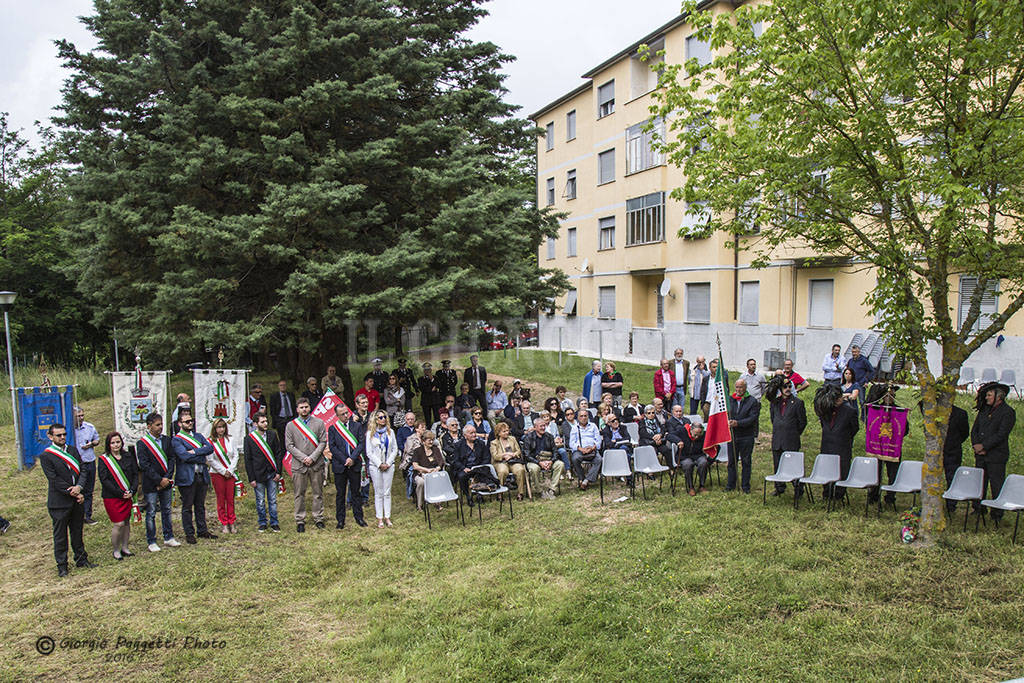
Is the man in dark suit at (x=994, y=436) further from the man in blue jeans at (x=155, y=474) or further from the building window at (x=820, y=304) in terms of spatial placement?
the building window at (x=820, y=304)

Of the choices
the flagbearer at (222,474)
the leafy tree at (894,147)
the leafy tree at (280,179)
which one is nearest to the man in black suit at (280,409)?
the leafy tree at (280,179)

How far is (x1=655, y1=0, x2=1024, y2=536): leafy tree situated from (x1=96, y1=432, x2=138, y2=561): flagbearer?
27.6ft

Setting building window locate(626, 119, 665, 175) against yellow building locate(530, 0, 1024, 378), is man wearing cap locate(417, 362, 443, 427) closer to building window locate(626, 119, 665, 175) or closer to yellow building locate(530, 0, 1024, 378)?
yellow building locate(530, 0, 1024, 378)

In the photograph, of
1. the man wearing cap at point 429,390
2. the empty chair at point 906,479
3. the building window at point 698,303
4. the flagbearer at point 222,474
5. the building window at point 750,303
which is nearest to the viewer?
the empty chair at point 906,479

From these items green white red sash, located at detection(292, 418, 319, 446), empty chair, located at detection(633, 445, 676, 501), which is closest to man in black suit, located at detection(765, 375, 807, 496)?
empty chair, located at detection(633, 445, 676, 501)

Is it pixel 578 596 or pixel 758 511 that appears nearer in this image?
pixel 578 596

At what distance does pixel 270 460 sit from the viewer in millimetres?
9555

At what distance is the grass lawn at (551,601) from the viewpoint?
5727 millimetres

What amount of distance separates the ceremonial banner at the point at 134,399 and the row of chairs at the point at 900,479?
38.9 ft

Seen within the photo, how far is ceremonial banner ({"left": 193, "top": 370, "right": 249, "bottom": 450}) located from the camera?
522 inches

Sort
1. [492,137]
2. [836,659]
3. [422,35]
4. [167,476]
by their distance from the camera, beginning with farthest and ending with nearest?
[492,137] → [422,35] → [167,476] → [836,659]

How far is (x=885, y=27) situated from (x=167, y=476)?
10.5 meters

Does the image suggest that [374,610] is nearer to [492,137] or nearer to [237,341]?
[237,341]

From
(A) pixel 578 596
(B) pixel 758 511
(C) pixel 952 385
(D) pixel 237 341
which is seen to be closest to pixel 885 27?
(C) pixel 952 385
